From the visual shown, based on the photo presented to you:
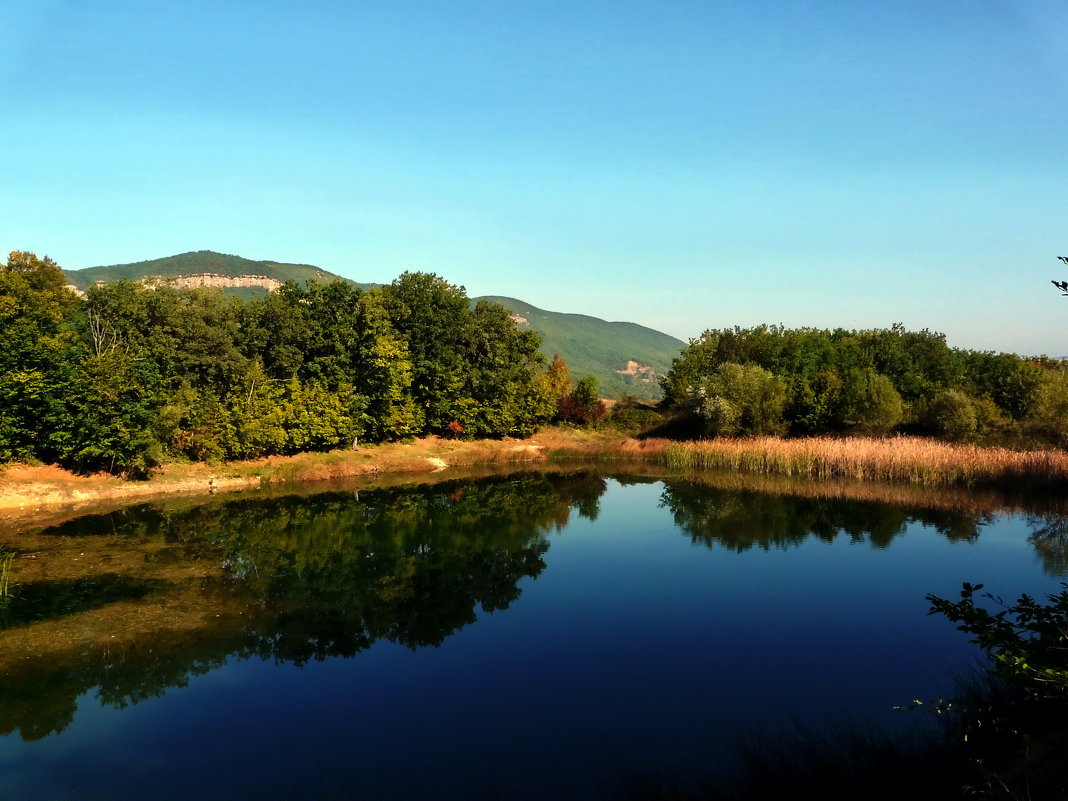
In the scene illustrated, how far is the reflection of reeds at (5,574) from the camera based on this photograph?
19.0 metres

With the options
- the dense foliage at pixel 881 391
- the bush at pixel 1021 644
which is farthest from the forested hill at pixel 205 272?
the bush at pixel 1021 644

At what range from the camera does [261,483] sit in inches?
1531

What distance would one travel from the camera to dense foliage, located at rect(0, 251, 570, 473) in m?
32.3

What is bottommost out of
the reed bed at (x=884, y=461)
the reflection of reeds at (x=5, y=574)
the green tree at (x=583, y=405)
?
the reflection of reeds at (x=5, y=574)

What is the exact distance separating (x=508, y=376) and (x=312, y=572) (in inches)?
1275

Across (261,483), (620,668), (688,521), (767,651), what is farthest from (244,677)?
(261,483)

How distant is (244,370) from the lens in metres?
41.1

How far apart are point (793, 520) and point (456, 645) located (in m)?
18.4

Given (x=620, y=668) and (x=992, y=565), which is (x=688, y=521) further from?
(x=620, y=668)

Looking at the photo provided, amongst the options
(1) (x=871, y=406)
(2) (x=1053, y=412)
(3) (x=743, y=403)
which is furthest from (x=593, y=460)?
(2) (x=1053, y=412)

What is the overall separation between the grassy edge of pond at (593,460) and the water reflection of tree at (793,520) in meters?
5.67

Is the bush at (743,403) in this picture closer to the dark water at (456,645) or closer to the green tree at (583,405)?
the green tree at (583,405)

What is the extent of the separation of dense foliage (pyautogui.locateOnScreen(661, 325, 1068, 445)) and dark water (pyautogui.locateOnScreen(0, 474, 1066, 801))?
18607mm

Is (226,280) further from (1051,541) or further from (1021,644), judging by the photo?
(1021,644)
